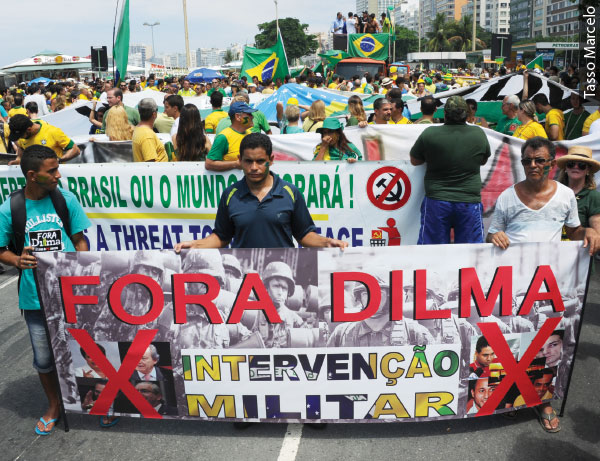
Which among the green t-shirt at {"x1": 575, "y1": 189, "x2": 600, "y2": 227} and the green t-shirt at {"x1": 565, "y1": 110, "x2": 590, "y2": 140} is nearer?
the green t-shirt at {"x1": 575, "y1": 189, "x2": 600, "y2": 227}

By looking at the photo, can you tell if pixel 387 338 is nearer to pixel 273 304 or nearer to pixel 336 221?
pixel 273 304

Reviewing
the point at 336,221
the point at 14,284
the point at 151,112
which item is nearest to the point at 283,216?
the point at 336,221

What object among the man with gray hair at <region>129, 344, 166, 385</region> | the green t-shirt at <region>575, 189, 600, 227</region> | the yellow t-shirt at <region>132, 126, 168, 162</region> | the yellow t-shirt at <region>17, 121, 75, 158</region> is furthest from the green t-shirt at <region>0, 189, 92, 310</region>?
the green t-shirt at <region>575, 189, 600, 227</region>

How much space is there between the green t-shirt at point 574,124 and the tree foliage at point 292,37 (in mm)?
120108

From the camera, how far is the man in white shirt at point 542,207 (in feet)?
11.9

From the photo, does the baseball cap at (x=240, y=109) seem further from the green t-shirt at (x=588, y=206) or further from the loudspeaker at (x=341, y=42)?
the loudspeaker at (x=341, y=42)

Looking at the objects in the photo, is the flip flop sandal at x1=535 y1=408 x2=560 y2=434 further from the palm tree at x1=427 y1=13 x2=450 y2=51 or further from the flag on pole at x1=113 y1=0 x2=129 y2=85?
the palm tree at x1=427 y1=13 x2=450 y2=51

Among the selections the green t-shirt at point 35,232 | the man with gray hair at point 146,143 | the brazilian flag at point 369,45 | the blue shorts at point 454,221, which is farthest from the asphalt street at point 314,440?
the brazilian flag at point 369,45

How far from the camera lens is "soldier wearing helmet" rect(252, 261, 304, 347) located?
3.33 metres

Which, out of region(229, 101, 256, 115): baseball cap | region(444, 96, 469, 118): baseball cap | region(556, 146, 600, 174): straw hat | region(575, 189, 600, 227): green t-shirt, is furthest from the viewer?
region(229, 101, 256, 115): baseball cap

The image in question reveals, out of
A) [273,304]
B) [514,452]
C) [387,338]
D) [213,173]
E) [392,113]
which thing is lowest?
[514,452]

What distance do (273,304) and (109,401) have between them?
1.20 meters

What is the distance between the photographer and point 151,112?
20.6 ft

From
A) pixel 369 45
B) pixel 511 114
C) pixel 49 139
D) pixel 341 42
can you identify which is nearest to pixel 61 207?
pixel 49 139
